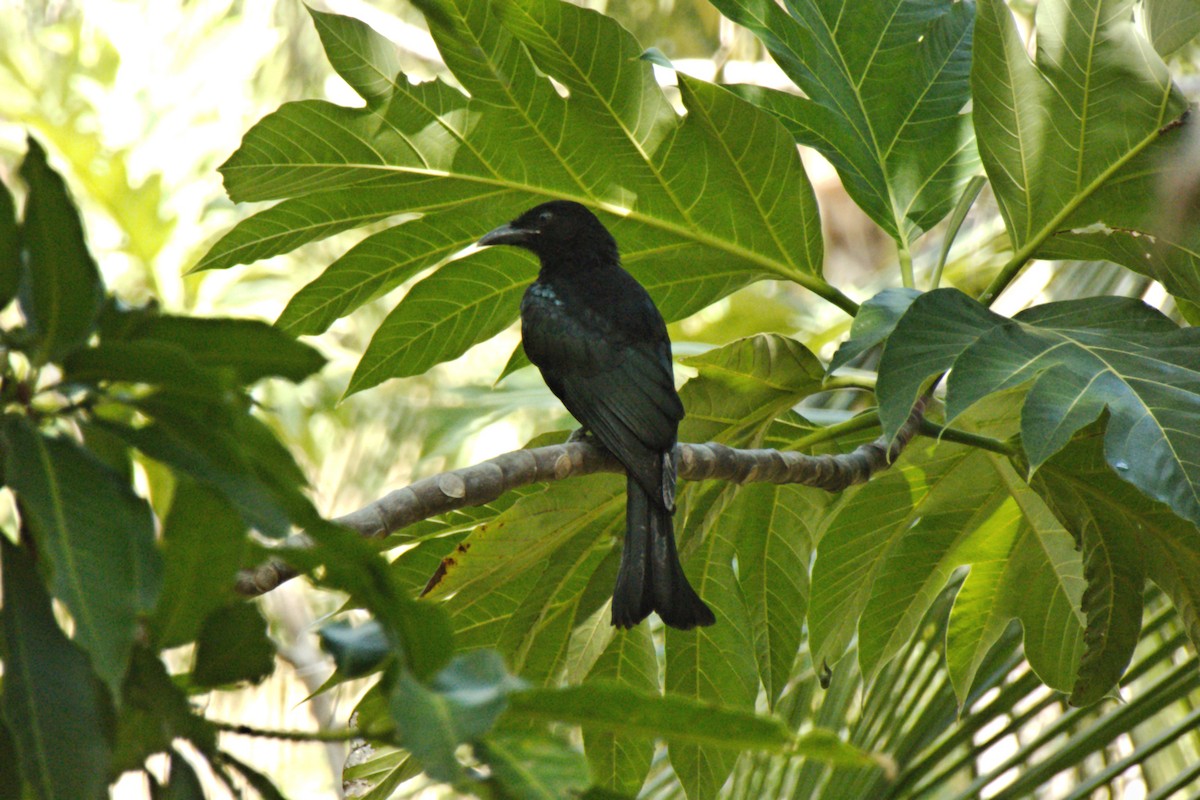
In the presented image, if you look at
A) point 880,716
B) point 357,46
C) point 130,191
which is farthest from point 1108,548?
point 130,191

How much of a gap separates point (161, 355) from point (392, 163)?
158cm

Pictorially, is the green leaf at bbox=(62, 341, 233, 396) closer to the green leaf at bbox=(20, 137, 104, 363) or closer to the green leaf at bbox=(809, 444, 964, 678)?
the green leaf at bbox=(20, 137, 104, 363)

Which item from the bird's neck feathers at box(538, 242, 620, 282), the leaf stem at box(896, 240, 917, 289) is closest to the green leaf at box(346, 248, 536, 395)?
the bird's neck feathers at box(538, 242, 620, 282)

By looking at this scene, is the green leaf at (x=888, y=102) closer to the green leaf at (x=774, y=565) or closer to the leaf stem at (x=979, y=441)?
the leaf stem at (x=979, y=441)

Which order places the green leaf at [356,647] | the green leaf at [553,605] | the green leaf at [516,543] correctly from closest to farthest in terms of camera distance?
1. the green leaf at [356,647]
2. the green leaf at [516,543]
3. the green leaf at [553,605]

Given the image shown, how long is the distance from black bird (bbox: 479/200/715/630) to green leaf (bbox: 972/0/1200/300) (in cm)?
77

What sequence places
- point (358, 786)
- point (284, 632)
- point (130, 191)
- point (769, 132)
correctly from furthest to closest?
point (284, 632)
point (130, 191)
point (769, 132)
point (358, 786)

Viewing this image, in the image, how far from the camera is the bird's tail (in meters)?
2.02

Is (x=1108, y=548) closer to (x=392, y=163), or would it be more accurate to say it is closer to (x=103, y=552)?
(x=392, y=163)

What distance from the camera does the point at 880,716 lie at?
2.40 meters

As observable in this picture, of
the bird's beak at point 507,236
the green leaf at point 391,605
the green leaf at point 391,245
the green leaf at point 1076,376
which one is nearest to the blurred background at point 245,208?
the bird's beak at point 507,236

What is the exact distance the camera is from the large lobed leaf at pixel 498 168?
86.4 inches

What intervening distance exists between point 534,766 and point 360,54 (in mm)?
1738

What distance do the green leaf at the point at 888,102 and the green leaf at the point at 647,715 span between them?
1.72 meters
